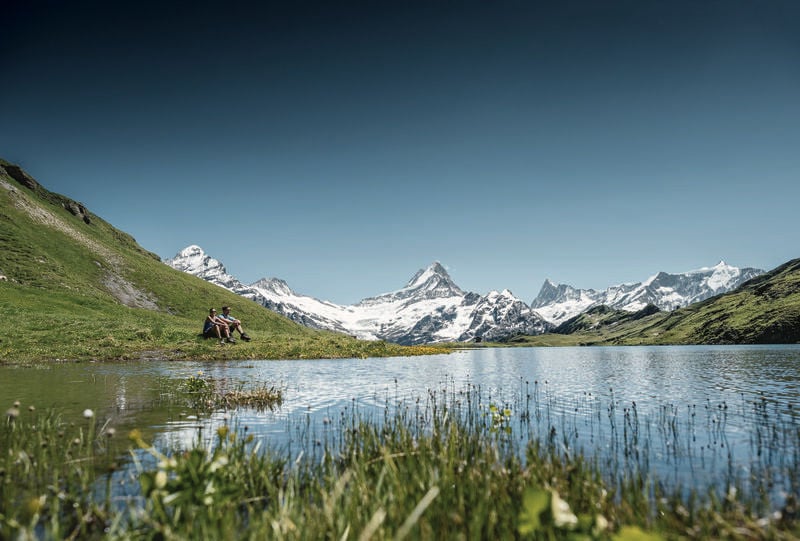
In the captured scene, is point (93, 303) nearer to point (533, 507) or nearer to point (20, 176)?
point (533, 507)

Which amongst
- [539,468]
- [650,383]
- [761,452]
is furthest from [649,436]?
[650,383]

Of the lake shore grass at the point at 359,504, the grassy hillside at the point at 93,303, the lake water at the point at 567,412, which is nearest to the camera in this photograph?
the lake shore grass at the point at 359,504

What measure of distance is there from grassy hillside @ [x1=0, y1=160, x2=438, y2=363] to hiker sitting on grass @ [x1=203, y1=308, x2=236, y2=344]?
48.3 inches

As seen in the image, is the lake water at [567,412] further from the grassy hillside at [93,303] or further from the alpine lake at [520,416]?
the grassy hillside at [93,303]

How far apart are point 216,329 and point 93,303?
2279 centimetres

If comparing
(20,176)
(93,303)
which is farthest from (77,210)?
(93,303)

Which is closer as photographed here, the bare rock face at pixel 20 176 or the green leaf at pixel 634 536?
the green leaf at pixel 634 536

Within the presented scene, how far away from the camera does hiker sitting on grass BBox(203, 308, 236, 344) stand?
1786 inches

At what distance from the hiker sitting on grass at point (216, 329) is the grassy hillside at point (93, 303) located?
48.3 inches

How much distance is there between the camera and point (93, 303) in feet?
186

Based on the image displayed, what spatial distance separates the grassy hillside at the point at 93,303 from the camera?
1487 inches

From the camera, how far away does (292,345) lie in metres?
50.1

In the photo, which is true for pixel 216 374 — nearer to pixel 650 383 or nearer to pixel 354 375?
pixel 354 375

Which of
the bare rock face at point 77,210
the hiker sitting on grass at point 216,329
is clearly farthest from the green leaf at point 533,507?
the bare rock face at point 77,210
